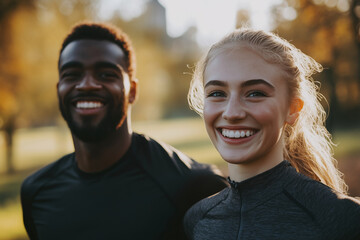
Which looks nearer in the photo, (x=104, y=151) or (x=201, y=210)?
(x=201, y=210)

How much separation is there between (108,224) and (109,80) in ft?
3.75

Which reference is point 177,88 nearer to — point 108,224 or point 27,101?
point 27,101

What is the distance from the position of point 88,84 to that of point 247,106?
1.42 meters

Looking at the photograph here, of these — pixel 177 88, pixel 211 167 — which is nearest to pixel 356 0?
pixel 211 167

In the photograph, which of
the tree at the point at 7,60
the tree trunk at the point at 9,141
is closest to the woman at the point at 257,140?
the tree at the point at 7,60

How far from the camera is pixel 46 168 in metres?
3.31

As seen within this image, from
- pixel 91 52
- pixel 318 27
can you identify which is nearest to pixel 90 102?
pixel 91 52

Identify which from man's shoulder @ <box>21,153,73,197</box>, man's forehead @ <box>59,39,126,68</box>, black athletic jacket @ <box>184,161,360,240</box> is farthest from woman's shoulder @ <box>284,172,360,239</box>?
man's shoulder @ <box>21,153,73,197</box>

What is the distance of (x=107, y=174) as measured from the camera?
302cm

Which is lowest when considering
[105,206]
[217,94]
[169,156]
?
[105,206]

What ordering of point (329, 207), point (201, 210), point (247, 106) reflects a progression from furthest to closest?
point (201, 210)
point (247, 106)
point (329, 207)

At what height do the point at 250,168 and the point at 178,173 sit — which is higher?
the point at 250,168

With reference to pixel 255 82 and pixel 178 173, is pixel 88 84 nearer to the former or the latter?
pixel 178 173

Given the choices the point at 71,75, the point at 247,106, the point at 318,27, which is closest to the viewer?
the point at 247,106
